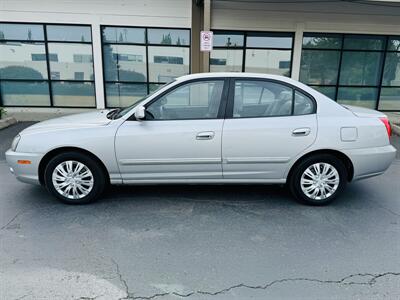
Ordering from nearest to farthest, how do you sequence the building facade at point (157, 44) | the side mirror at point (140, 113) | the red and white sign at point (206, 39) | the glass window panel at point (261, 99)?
the side mirror at point (140, 113), the glass window panel at point (261, 99), the red and white sign at point (206, 39), the building facade at point (157, 44)

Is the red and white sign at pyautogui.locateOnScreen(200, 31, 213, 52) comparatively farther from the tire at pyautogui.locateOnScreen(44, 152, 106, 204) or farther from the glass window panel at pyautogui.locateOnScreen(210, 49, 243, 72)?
the tire at pyautogui.locateOnScreen(44, 152, 106, 204)

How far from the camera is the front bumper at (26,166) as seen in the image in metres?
3.62

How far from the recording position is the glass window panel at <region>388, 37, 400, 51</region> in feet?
34.1

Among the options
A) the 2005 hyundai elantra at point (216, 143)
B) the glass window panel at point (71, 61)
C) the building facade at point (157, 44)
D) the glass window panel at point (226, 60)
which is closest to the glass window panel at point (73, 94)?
the building facade at point (157, 44)

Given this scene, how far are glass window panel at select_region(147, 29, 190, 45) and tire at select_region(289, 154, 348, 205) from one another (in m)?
7.28

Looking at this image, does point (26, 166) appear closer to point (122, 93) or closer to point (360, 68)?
point (122, 93)

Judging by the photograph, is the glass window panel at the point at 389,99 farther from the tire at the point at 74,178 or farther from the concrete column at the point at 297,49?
the tire at the point at 74,178

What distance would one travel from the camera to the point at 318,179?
383 cm

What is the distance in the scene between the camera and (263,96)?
12.5 ft

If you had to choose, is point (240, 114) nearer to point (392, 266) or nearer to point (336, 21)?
point (392, 266)

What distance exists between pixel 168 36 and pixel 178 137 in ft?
23.5

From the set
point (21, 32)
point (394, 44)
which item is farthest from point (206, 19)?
point (394, 44)

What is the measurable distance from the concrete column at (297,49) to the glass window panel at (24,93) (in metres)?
8.30

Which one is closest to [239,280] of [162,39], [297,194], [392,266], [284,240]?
[284,240]
